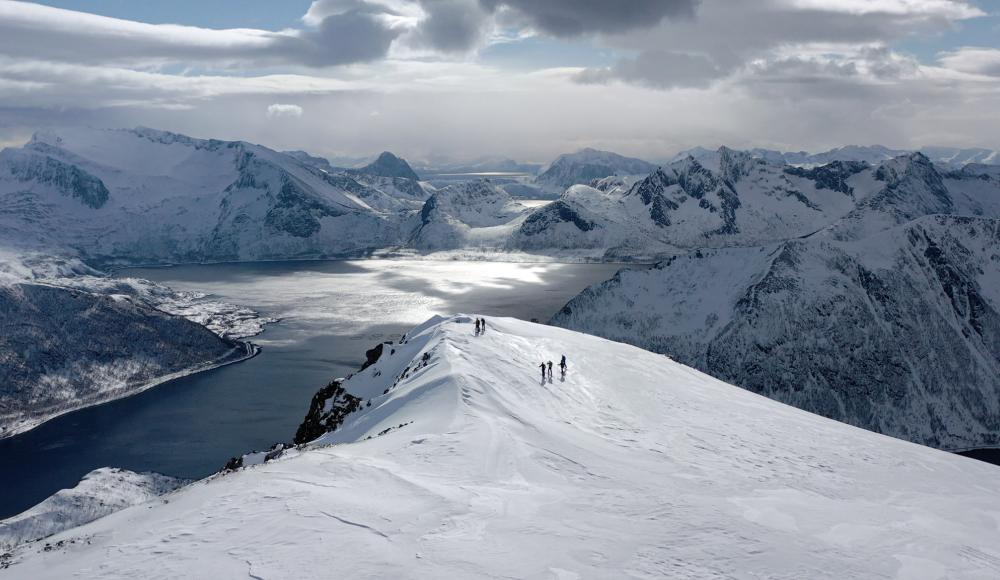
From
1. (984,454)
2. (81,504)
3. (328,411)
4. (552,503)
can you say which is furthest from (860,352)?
(81,504)

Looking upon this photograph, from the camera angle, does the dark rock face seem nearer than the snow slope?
No

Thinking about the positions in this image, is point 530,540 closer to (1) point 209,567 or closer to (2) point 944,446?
(1) point 209,567

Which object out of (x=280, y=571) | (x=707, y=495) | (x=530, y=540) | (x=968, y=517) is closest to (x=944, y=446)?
(x=968, y=517)

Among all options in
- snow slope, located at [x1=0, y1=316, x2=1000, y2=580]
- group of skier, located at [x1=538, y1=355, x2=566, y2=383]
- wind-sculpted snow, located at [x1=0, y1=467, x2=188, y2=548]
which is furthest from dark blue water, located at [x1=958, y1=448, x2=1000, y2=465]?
wind-sculpted snow, located at [x1=0, y1=467, x2=188, y2=548]

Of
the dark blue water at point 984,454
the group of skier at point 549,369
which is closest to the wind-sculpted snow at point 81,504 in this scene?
the group of skier at point 549,369

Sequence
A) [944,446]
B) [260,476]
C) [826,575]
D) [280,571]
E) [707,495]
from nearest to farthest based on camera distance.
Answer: [280,571] → [826,575] → [260,476] → [707,495] → [944,446]

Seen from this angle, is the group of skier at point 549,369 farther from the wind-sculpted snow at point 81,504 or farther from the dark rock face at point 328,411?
the wind-sculpted snow at point 81,504

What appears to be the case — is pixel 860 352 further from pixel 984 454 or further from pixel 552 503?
pixel 552 503

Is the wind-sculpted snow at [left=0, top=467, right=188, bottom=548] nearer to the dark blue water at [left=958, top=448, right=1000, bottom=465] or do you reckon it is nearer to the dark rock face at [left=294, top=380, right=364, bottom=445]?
the dark rock face at [left=294, top=380, right=364, bottom=445]
